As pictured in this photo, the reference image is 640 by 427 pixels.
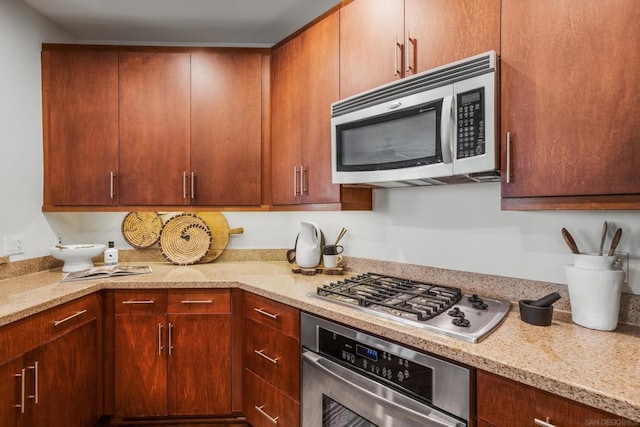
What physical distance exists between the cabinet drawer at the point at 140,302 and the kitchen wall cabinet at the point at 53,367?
115mm

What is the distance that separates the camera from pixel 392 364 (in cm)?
123

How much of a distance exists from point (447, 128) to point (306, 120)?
0.95 metres

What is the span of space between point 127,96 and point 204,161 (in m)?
0.65

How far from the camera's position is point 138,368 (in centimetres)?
198

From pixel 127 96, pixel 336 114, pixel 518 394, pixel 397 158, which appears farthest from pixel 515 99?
pixel 127 96

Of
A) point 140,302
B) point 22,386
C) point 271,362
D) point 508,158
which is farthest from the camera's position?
point 140,302

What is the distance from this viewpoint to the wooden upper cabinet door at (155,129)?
2.28 m

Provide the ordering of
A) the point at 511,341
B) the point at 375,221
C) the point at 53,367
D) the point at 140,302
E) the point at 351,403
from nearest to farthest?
the point at 511,341 < the point at 351,403 < the point at 53,367 < the point at 140,302 < the point at 375,221

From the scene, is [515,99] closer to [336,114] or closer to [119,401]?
[336,114]

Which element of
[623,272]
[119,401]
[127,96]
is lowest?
[119,401]

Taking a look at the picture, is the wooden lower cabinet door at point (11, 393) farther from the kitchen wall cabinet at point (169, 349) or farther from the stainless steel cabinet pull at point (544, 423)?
the stainless steel cabinet pull at point (544, 423)

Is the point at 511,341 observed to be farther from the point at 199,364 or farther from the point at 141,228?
the point at 141,228

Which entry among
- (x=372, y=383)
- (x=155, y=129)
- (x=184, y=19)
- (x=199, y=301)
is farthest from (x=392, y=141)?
(x=184, y=19)

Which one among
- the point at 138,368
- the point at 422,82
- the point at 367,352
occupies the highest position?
the point at 422,82
